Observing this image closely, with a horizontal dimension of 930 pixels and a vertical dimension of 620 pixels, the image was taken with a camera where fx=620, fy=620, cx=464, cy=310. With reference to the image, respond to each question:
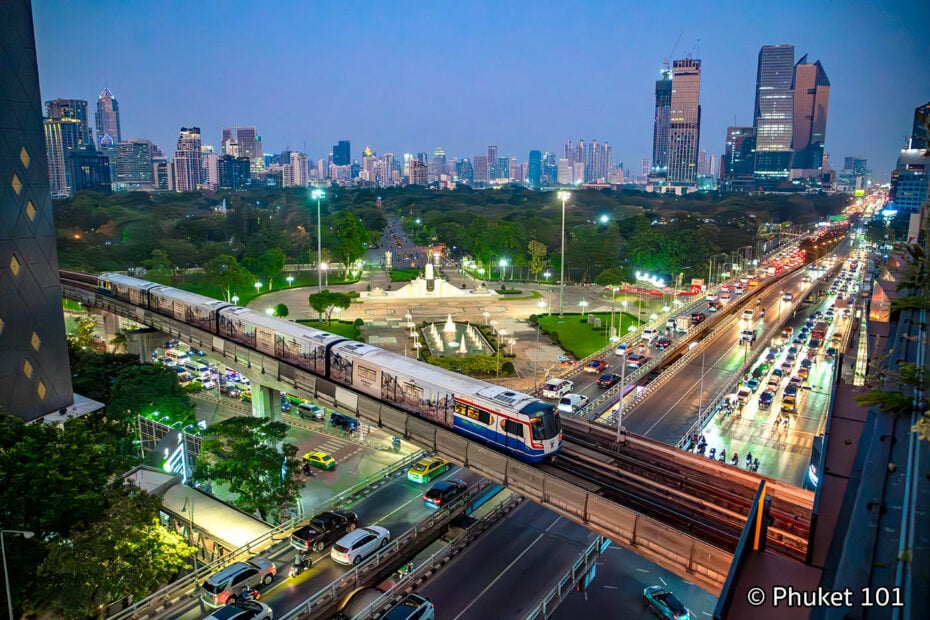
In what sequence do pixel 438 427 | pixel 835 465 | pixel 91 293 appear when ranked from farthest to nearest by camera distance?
pixel 91 293 < pixel 438 427 < pixel 835 465

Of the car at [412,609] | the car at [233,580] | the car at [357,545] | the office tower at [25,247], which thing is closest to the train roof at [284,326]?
the office tower at [25,247]

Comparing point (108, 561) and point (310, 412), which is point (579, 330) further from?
point (108, 561)

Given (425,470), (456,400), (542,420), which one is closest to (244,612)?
(456,400)

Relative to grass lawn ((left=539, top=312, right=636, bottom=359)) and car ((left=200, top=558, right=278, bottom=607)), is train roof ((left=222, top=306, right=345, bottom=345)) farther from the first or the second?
grass lawn ((left=539, top=312, right=636, bottom=359))

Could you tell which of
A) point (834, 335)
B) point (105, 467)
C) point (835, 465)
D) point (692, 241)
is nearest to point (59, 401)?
point (105, 467)

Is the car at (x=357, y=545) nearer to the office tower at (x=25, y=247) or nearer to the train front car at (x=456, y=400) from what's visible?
the train front car at (x=456, y=400)

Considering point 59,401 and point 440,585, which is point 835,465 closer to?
point 440,585
